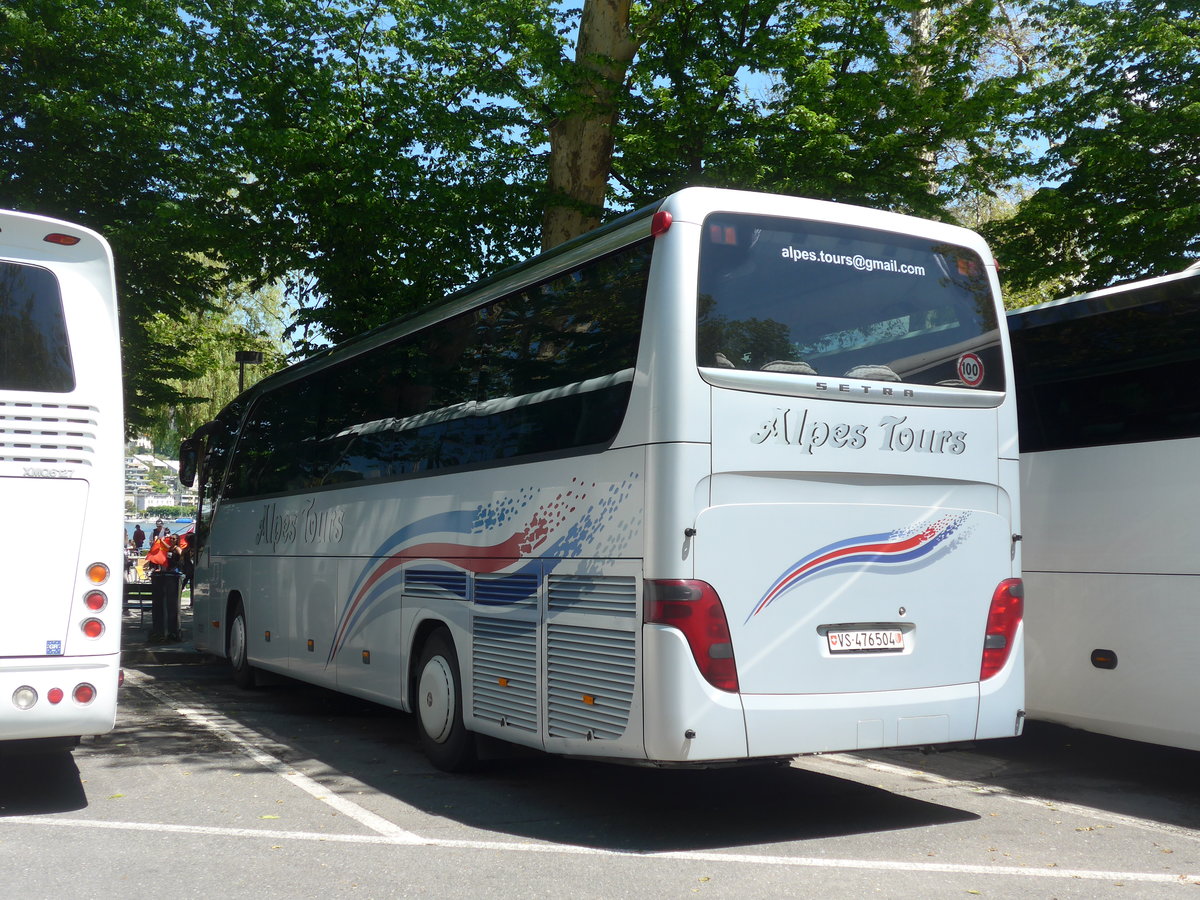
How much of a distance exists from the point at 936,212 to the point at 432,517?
898 centimetres

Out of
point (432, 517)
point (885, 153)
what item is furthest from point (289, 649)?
point (885, 153)

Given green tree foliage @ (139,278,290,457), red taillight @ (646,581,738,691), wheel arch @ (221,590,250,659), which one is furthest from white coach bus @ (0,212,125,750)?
green tree foliage @ (139,278,290,457)

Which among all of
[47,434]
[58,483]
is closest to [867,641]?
[58,483]

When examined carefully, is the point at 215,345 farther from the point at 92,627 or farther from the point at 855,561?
the point at 855,561

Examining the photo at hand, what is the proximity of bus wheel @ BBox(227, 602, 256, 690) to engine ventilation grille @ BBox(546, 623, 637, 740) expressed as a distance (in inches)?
290

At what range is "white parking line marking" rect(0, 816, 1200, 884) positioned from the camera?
6.11 metres

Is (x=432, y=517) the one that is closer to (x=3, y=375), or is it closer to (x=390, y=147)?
(x=3, y=375)

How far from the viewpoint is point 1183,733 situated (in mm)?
7832

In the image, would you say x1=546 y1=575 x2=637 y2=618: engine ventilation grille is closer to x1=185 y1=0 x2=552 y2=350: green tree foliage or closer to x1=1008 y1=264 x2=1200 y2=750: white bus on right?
x1=1008 y1=264 x2=1200 y2=750: white bus on right

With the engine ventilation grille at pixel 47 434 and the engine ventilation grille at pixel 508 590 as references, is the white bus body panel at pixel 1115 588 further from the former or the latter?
the engine ventilation grille at pixel 47 434

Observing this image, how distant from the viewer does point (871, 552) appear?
705cm

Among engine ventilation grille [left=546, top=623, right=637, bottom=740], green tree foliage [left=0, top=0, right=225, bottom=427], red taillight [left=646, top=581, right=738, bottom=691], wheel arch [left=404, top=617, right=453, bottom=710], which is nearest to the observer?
red taillight [left=646, top=581, right=738, bottom=691]

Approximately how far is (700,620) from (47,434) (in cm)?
392

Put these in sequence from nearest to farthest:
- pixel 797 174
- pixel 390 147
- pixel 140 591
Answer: pixel 797 174
pixel 390 147
pixel 140 591
